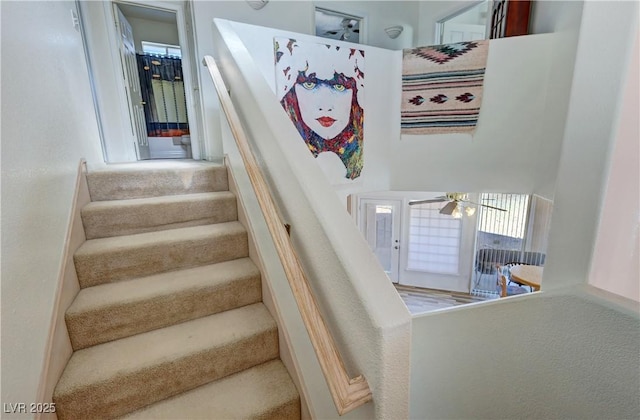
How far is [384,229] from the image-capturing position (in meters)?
6.68

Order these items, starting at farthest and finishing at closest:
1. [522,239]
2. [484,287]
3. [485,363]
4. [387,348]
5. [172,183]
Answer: [484,287], [522,239], [172,183], [485,363], [387,348]

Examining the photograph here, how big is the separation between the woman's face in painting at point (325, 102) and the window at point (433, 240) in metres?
3.85

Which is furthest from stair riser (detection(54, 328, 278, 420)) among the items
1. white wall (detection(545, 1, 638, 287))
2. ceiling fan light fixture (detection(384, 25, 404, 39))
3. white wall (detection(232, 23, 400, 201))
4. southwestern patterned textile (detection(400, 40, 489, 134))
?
ceiling fan light fixture (detection(384, 25, 404, 39))

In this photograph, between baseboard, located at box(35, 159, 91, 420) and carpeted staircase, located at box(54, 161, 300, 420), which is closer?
baseboard, located at box(35, 159, 91, 420)

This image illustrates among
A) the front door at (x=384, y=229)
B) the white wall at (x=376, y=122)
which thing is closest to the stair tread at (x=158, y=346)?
the white wall at (x=376, y=122)

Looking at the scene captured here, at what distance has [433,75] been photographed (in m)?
3.01

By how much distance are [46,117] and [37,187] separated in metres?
0.37

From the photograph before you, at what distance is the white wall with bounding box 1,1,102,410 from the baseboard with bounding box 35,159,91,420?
3cm

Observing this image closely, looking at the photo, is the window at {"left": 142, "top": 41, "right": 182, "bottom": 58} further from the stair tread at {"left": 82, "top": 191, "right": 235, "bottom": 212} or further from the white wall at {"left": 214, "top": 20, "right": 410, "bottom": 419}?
the white wall at {"left": 214, "top": 20, "right": 410, "bottom": 419}

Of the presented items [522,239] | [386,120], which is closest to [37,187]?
[386,120]

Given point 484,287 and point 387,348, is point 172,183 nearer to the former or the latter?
point 387,348

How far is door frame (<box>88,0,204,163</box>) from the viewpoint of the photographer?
8.73 feet

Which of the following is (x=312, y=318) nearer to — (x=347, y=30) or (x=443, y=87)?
(x=443, y=87)

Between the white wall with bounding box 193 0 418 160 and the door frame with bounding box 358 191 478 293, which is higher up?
the white wall with bounding box 193 0 418 160
